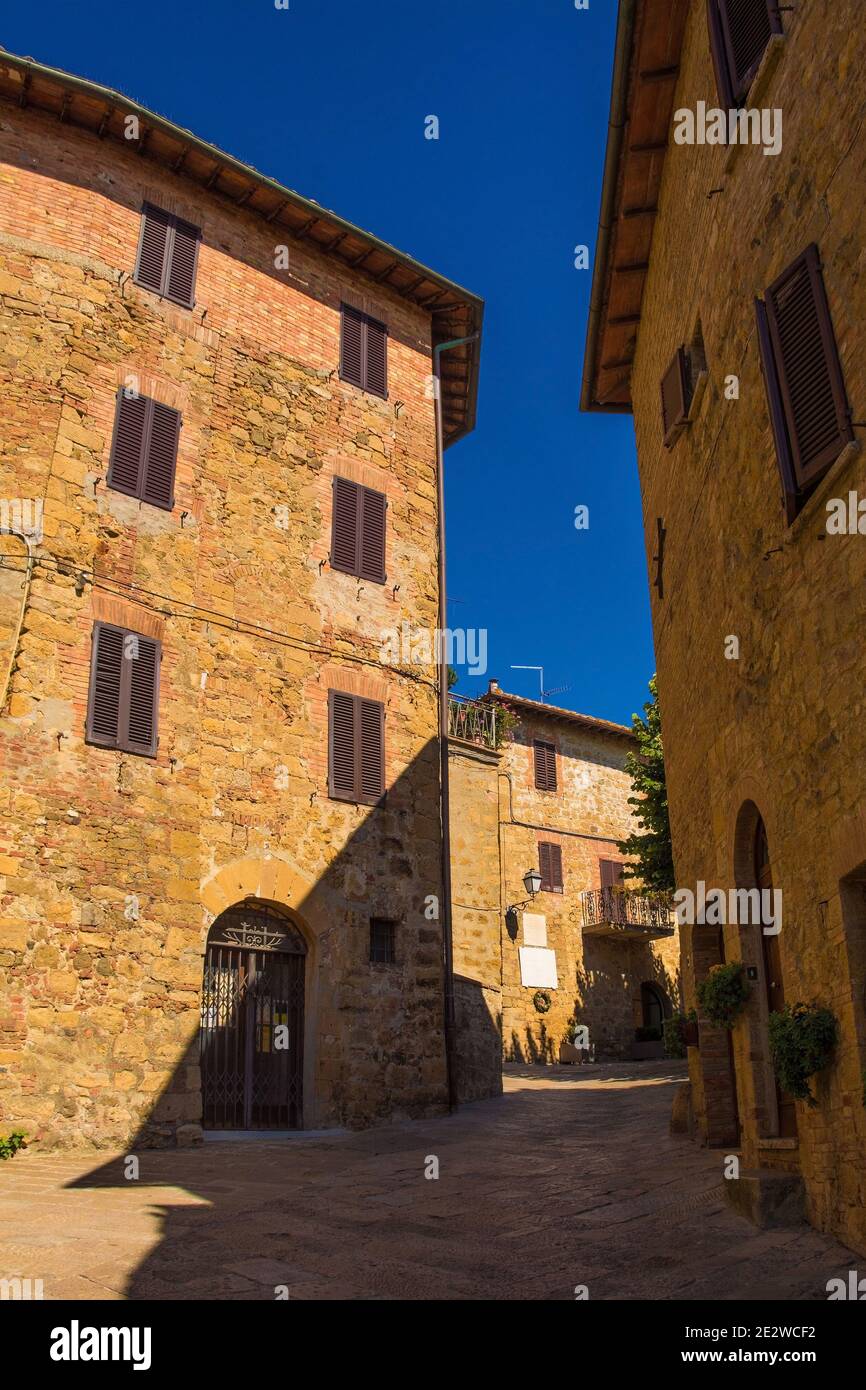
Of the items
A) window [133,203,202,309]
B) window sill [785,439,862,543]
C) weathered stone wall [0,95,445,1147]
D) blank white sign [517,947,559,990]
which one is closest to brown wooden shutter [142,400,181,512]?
weathered stone wall [0,95,445,1147]

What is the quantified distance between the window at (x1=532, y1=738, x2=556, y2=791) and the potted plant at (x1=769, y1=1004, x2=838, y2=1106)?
68.7 feet

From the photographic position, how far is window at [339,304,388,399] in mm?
16609

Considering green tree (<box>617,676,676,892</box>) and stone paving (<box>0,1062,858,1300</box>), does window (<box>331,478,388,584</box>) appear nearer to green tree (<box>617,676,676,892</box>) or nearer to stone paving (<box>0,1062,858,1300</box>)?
green tree (<box>617,676,676,892</box>)

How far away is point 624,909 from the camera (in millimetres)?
28219

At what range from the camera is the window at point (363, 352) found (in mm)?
16609

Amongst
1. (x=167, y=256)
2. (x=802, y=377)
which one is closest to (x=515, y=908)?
(x=167, y=256)

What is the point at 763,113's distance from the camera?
7887 millimetres

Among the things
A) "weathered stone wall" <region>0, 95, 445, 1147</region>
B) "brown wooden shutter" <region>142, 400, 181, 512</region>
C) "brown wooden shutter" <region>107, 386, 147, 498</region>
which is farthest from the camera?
"brown wooden shutter" <region>142, 400, 181, 512</region>

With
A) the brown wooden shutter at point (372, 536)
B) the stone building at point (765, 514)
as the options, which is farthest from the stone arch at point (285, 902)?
the brown wooden shutter at point (372, 536)

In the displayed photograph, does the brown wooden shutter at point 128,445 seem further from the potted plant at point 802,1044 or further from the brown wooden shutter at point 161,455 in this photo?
the potted plant at point 802,1044

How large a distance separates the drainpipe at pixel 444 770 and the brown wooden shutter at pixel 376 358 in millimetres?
1054
